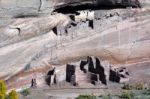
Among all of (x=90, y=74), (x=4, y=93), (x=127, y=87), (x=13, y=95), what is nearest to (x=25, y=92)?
(x=13, y=95)

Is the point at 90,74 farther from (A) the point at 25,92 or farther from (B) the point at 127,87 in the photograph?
(A) the point at 25,92

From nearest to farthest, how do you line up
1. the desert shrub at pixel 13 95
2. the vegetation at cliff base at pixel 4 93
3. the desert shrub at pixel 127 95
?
the vegetation at cliff base at pixel 4 93 < the desert shrub at pixel 13 95 < the desert shrub at pixel 127 95

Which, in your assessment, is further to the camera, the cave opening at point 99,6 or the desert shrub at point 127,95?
the cave opening at point 99,6

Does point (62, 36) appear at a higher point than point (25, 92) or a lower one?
higher

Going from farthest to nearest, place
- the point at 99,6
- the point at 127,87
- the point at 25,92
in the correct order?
1. the point at 99,6
2. the point at 127,87
3. the point at 25,92

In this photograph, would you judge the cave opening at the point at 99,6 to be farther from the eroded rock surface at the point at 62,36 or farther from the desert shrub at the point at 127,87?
the desert shrub at the point at 127,87

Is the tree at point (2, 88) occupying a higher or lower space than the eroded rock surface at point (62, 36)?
lower

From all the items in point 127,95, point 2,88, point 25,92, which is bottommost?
point 127,95

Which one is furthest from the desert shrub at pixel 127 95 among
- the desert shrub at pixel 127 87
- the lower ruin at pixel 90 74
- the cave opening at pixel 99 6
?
the cave opening at pixel 99 6

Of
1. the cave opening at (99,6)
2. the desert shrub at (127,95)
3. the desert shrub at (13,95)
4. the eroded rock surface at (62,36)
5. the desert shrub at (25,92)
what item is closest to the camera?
the desert shrub at (13,95)

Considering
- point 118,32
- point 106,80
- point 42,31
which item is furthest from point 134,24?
point 42,31

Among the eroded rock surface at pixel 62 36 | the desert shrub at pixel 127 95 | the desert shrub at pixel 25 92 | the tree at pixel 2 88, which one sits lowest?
the desert shrub at pixel 127 95

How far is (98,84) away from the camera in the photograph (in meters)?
17.7

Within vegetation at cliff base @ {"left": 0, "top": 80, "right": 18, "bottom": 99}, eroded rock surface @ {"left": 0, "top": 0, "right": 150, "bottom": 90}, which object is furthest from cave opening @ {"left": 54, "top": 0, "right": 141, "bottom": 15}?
vegetation at cliff base @ {"left": 0, "top": 80, "right": 18, "bottom": 99}
